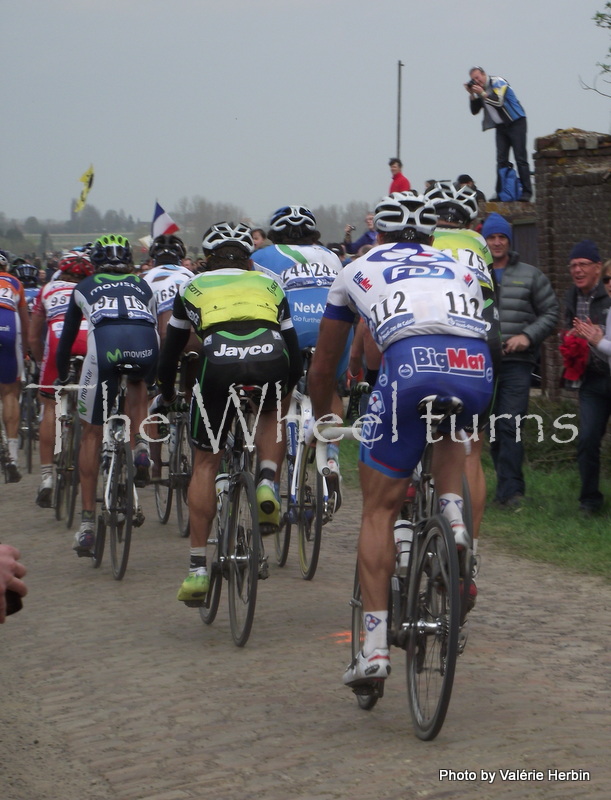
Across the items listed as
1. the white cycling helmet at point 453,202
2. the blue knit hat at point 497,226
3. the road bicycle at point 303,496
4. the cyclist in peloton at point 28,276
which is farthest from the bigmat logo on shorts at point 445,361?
the cyclist in peloton at point 28,276

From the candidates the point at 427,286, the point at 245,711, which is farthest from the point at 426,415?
the point at 245,711

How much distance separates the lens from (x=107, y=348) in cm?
923

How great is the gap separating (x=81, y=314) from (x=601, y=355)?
3813 millimetres

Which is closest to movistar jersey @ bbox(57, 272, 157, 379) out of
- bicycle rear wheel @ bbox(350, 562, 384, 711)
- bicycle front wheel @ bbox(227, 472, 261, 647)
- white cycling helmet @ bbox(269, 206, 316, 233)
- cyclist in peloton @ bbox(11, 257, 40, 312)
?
white cycling helmet @ bbox(269, 206, 316, 233)

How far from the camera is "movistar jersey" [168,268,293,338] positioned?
7.22m

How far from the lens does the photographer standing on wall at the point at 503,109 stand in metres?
18.0

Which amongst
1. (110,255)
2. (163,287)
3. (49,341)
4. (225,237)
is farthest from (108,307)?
(49,341)

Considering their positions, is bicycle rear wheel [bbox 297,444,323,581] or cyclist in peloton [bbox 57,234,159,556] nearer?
bicycle rear wheel [bbox 297,444,323,581]

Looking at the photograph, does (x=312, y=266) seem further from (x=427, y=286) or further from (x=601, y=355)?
(x=427, y=286)

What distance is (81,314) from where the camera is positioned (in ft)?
31.6

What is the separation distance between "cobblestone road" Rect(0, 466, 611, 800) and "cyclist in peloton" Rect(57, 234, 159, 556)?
0.97 metres

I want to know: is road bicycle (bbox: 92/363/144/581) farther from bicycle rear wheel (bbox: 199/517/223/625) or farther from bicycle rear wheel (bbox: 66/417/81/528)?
bicycle rear wheel (bbox: 199/517/223/625)

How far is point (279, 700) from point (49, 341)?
21.8ft

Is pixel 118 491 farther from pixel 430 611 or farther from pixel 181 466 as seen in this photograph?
pixel 430 611
